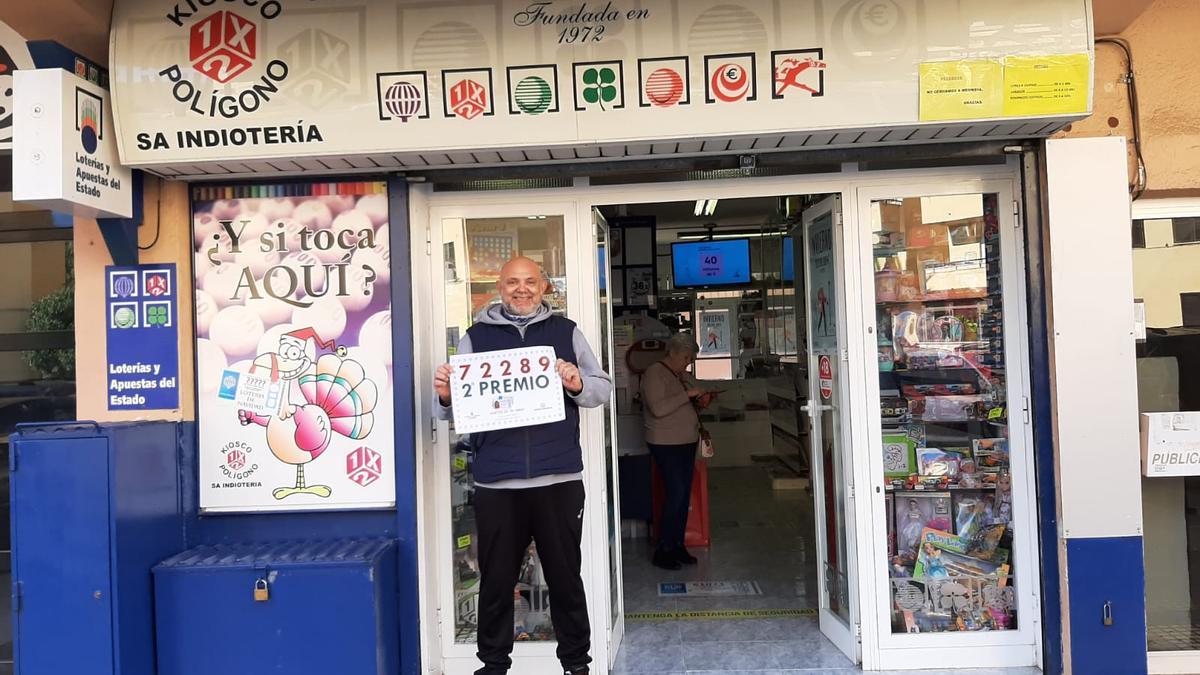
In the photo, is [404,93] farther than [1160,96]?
No

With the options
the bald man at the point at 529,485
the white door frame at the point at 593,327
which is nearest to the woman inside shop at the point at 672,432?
the white door frame at the point at 593,327

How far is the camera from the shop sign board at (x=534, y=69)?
3119 millimetres

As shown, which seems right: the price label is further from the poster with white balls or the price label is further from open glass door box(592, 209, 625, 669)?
the poster with white balls

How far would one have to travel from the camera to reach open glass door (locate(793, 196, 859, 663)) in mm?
3727

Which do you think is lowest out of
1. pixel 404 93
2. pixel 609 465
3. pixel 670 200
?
pixel 609 465

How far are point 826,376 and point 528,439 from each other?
→ 1.71m

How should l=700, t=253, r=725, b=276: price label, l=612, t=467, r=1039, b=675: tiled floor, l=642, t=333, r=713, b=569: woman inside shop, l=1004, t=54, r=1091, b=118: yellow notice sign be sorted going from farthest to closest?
l=700, t=253, r=725, b=276: price label → l=642, t=333, r=713, b=569: woman inside shop → l=612, t=467, r=1039, b=675: tiled floor → l=1004, t=54, r=1091, b=118: yellow notice sign

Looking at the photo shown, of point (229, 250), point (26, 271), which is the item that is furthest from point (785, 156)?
point (26, 271)

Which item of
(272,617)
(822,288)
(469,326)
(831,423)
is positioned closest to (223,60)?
(469,326)

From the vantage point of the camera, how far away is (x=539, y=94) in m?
3.22

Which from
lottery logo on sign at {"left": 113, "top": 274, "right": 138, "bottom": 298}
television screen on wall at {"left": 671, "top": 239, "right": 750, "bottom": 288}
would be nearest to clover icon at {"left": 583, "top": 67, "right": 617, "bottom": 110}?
lottery logo on sign at {"left": 113, "top": 274, "right": 138, "bottom": 298}

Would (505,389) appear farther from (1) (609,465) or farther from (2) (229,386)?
(2) (229,386)

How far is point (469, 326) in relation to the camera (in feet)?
12.4

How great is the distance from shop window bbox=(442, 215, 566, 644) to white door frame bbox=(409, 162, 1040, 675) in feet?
0.18
